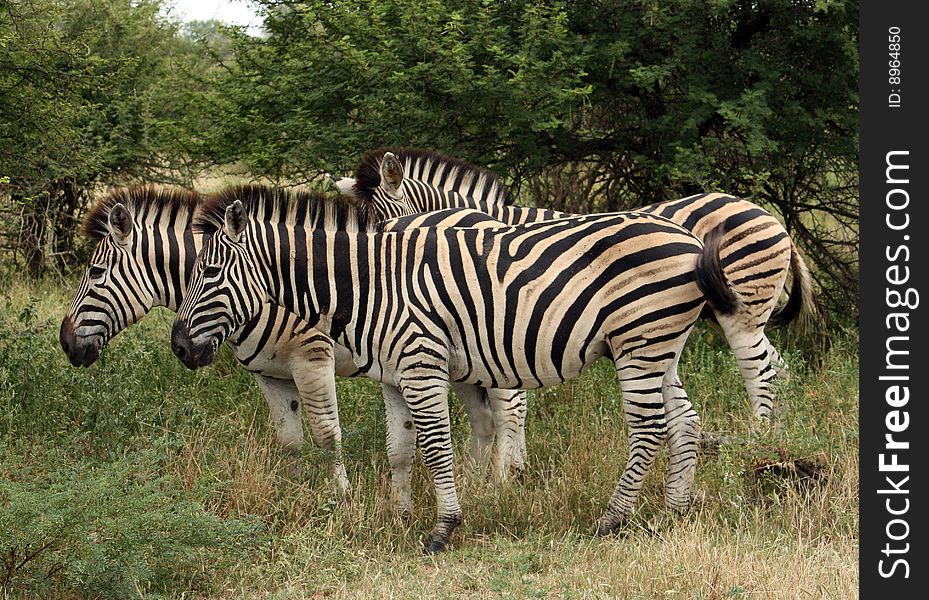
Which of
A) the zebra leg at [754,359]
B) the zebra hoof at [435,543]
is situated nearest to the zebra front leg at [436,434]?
the zebra hoof at [435,543]

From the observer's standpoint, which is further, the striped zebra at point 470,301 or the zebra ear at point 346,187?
the zebra ear at point 346,187

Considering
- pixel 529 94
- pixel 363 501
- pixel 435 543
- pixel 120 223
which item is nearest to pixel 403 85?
pixel 529 94

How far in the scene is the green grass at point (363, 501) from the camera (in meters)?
4.78

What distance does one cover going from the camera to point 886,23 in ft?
16.9

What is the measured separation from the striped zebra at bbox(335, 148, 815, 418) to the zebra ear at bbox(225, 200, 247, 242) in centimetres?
124

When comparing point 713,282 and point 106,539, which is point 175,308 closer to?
point 106,539

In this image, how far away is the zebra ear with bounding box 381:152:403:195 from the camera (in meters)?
6.94

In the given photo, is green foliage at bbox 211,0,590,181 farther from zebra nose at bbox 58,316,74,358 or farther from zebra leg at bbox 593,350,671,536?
zebra leg at bbox 593,350,671,536

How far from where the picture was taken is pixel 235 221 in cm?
541

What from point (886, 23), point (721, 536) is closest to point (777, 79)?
point (886, 23)

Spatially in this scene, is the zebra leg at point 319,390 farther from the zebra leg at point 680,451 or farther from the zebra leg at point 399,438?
the zebra leg at point 680,451

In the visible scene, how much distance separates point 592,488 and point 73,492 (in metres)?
2.87

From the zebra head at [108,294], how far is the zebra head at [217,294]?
39.3 inches

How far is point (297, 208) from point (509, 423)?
2.00 meters
